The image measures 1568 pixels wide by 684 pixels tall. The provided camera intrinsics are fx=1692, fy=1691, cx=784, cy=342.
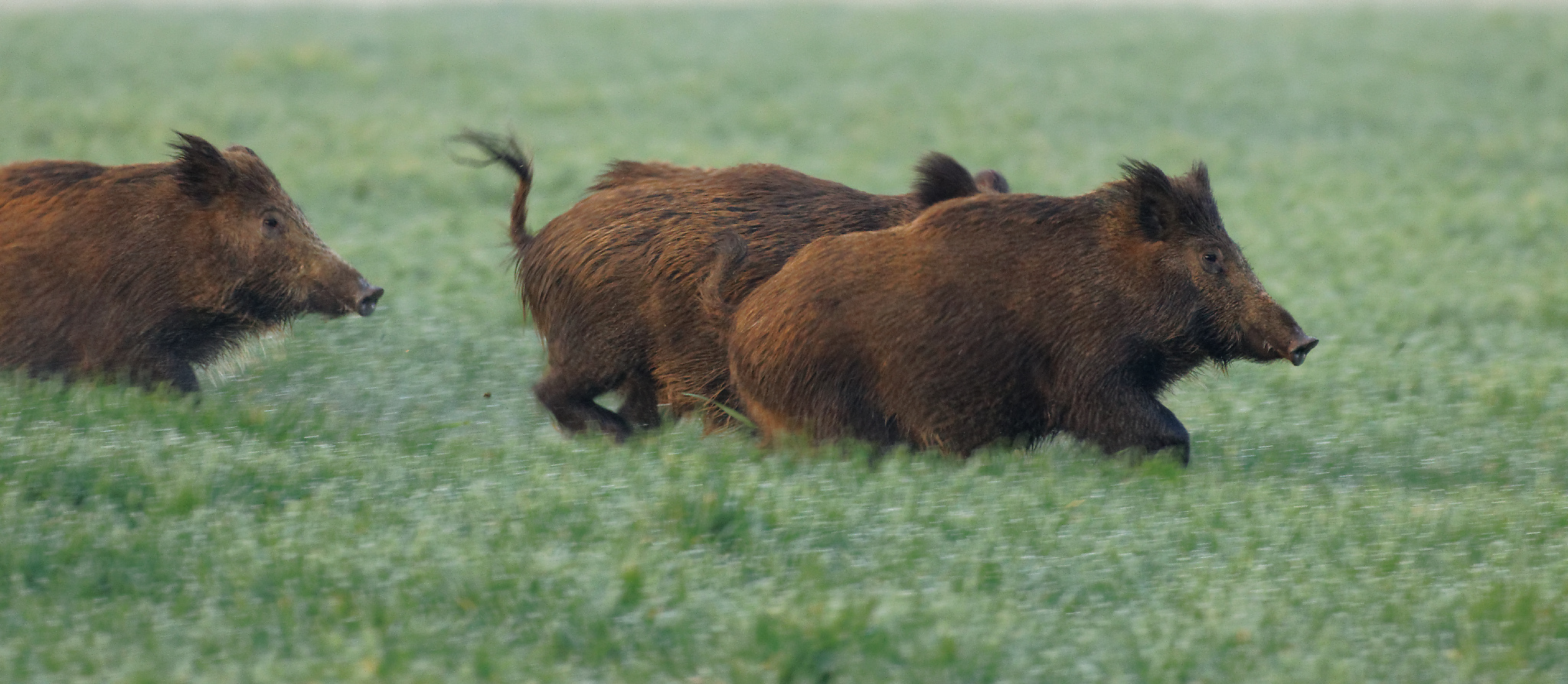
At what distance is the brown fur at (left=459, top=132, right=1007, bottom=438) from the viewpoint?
6750mm

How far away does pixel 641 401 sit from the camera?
7.13m

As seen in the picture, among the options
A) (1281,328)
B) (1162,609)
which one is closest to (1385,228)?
(1281,328)

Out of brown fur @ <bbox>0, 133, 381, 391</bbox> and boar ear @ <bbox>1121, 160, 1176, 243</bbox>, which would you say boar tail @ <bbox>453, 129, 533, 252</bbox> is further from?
boar ear @ <bbox>1121, 160, 1176, 243</bbox>

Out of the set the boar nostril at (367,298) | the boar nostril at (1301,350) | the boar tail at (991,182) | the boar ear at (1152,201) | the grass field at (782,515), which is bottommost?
the grass field at (782,515)

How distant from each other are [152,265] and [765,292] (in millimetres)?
2544

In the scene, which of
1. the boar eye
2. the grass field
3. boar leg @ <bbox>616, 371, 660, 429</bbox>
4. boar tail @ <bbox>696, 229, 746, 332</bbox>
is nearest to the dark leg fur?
the grass field

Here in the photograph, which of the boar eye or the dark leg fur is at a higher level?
the boar eye

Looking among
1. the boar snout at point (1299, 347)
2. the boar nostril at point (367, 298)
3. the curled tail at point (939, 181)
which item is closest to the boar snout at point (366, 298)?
the boar nostril at point (367, 298)

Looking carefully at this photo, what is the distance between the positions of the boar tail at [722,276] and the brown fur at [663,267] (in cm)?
3

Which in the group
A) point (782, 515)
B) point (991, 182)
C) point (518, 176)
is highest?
point (991, 182)

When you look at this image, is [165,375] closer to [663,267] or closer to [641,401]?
[641,401]

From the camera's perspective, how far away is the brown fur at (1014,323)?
6.14 meters

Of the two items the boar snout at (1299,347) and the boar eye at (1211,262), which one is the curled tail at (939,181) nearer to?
the boar eye at (1211,262)

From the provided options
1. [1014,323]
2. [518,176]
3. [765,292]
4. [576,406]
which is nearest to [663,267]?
[765,292]
